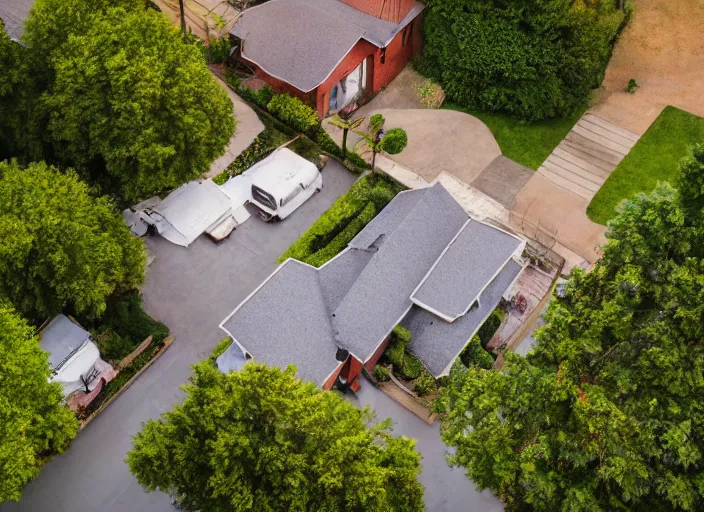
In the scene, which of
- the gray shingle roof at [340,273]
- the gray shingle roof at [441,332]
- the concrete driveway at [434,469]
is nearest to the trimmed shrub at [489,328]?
the gray shingle roof at [441,332]

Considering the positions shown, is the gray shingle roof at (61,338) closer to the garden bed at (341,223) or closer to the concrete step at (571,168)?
the garden bed at (341,223)

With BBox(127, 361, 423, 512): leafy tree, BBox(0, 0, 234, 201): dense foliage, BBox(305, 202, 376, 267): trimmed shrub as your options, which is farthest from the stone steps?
BBox(127, 361, 423, 512): leafy tree

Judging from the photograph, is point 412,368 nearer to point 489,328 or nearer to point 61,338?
point 489,328

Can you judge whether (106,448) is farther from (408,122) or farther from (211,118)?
(408,122)

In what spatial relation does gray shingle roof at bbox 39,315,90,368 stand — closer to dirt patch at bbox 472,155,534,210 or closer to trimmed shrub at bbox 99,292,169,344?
trimmed shrub at bbox 99,292,169,344

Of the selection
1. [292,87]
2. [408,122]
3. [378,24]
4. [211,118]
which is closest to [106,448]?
[211,118]
